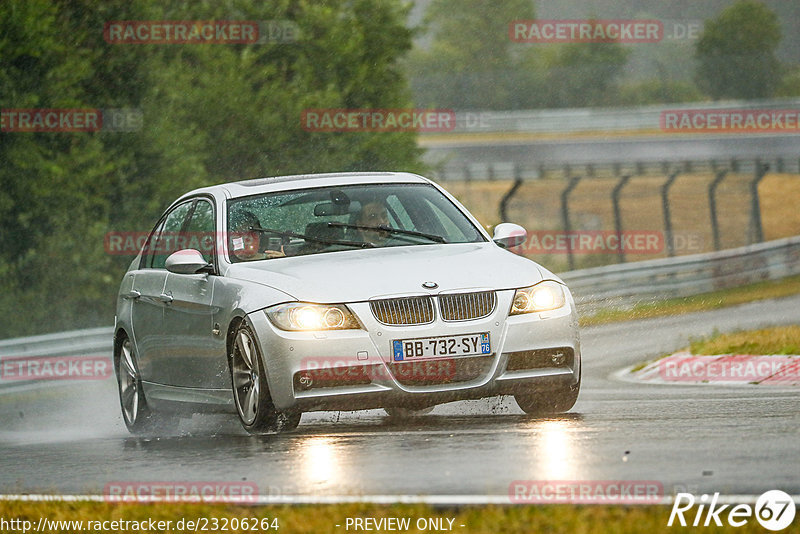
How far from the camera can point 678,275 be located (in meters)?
26.2

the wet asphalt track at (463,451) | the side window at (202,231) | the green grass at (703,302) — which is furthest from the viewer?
the green grass at (703,302)

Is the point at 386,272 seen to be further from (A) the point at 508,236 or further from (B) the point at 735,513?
(B) the point at 735,513

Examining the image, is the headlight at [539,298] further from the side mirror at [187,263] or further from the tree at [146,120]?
the tree at [146,120]

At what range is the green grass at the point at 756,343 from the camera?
48.9ft

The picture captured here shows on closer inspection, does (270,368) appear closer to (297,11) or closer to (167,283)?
(167,283)

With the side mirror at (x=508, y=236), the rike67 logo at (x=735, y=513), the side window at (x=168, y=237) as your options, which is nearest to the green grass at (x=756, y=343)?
the side mirror at (x=508, y=236)

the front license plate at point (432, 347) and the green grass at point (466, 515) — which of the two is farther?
the front license plate at point (432, 347)

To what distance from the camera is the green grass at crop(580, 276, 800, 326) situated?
25064 millimetres

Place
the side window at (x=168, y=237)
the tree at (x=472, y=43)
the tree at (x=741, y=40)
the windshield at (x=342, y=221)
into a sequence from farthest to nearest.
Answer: the tree at (x=472, y=43)
the tree at (x=741, y=40)
the side window at (x=168, y=237)
the windshield at (x=342, y=221)

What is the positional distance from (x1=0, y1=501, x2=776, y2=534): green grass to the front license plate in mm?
2325

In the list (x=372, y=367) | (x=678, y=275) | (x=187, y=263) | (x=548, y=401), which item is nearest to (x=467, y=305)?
(x=372, y=367)

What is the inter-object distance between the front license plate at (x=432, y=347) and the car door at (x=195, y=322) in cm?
128

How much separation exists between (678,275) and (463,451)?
19352 mm

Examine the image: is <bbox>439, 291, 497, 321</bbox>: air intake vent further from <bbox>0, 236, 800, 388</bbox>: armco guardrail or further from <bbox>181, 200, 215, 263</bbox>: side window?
<bbox>0, 236, 800, 388</bbox>: armco guardrail
